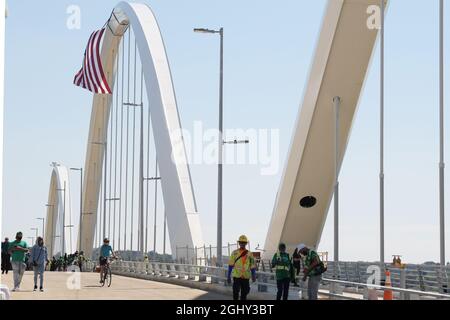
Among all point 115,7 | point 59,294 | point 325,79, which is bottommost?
point 59,294

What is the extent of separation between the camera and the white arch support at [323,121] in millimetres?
29094

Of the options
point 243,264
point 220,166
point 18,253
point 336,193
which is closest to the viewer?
point 243,264

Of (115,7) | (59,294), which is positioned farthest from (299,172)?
(115,7)

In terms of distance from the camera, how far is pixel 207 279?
3061cm

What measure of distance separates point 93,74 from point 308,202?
11870 millimetres

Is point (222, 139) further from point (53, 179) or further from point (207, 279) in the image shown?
point (53, 179)

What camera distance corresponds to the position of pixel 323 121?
106 feet

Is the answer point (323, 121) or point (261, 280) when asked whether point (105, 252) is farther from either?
point (323, 121)

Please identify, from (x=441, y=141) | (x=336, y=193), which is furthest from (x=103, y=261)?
(x=441, y=141)

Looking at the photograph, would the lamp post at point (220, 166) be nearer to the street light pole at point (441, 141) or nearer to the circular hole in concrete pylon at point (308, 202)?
the circular hole in concrete pylon at point (308, 202)

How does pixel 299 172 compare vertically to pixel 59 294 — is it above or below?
above

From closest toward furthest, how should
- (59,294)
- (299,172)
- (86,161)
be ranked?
(59,294), (299,172), (86,161)
